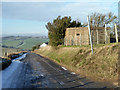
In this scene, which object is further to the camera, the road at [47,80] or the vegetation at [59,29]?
the vegetation at [59,29]

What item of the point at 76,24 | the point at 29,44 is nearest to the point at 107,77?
the point at 76,24

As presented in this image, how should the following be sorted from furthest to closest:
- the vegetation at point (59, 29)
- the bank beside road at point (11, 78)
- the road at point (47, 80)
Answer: the vegetation at point (59, 29)
the bank beside road at point (11, 78)
the road at point (47, 80)

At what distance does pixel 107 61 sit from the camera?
9.24m

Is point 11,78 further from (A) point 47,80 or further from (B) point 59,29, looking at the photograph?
(B) point 59,29

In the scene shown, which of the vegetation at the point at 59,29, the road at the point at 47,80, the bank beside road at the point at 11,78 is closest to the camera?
the road at the point at 47,80

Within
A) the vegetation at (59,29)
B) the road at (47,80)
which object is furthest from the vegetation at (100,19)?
the road at (47,80)

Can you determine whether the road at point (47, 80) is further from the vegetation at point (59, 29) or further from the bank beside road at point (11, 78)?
the vegetation at point (59, 29)

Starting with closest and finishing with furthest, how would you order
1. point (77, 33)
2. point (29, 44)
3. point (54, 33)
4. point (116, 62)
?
point (116, 62), point (77, 33), point (54, 33), point (29, 44)

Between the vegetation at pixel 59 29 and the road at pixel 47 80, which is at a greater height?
the vegetation at pixel 59 29

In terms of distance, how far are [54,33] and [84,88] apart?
26.5m

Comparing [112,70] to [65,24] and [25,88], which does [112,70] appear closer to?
[25,88]

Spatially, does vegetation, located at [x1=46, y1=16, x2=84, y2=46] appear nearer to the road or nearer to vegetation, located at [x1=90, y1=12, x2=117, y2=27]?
vegetation, located at [x1=90, y1=12, x2=117, y2=27]

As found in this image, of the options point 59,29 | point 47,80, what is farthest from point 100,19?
point 47,80

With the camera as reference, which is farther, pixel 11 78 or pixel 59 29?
pixel 59 29
